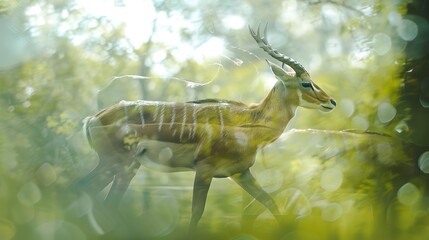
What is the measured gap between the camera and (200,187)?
3.82 meters

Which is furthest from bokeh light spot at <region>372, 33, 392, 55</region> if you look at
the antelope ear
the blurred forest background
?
the antelope ear

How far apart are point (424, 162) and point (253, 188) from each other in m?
1.10

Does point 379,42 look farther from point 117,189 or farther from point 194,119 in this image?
point 117,189

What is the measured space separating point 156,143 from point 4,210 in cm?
93

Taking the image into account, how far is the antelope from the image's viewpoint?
3.81 m

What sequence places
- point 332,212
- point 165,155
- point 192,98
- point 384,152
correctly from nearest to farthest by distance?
point 165,155
point 192,98
point 332,212
point 384,152

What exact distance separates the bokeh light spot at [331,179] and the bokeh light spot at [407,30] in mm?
910

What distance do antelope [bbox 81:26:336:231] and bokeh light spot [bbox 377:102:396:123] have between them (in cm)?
39

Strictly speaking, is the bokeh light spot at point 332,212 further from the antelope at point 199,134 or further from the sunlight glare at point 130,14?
the sunlight glare at point 130,14

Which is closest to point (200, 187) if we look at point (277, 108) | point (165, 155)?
point (165, 155)

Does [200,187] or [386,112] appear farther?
[386,112]

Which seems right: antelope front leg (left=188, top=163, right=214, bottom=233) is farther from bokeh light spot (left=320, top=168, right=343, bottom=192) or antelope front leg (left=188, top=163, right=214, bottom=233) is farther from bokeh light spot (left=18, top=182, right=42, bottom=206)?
bokeh light spot (left=18, top=182, right=42, bottom=206)

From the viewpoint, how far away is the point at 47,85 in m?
3.91

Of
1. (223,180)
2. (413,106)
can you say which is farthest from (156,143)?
(413,106)
